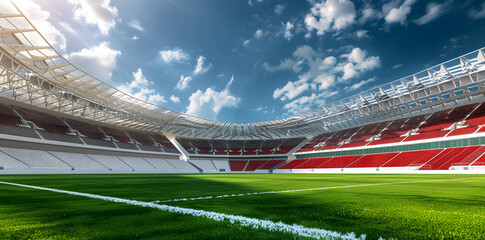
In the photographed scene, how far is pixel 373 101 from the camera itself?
4112 cm

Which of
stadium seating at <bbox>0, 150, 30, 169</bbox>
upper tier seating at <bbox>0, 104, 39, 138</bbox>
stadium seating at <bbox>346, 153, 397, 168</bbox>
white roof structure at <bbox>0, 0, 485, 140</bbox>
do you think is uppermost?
white roof structure at <bbox>0, 0, 485, 140</bbox>

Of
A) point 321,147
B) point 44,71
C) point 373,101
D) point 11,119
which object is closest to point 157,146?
point 11,119

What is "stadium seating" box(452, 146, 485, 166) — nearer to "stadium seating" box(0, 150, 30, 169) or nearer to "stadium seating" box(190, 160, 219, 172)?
"stadium seating" box(190, 160, 219, 172)

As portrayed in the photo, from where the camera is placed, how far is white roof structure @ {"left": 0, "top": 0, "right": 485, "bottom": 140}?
77.7ft

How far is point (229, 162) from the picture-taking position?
6438cm

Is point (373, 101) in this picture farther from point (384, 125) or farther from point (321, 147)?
point (321, 147)

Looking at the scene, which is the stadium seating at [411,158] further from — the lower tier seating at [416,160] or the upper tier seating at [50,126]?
the upper tier seating at [50,126]

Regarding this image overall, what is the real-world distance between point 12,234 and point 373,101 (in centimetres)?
4578

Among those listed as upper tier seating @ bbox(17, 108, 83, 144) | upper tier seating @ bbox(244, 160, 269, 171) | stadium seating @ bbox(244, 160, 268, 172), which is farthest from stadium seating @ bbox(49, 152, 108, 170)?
upper tier seating @ bbox(244, 160, 269, 171)

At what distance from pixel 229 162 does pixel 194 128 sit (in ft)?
43.5

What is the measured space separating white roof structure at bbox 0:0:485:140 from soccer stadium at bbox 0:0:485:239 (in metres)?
0.22

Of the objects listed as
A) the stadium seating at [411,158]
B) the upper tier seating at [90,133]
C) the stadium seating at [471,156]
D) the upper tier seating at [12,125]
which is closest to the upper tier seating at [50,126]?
the upper tier seating at [12,125]

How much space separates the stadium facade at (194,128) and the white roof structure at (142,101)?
15cm

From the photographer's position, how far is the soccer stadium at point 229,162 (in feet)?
12.1
